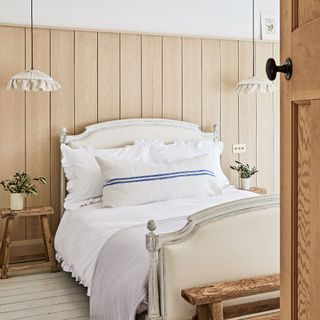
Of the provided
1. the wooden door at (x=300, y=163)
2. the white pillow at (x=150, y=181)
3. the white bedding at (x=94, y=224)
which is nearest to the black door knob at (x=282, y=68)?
the wooden door at (x=300, y=163)

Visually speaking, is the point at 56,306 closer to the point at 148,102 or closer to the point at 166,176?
the point at 166,176

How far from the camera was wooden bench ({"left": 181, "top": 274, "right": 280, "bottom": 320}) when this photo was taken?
2.18m

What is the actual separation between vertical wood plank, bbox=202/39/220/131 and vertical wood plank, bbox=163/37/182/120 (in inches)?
10.1

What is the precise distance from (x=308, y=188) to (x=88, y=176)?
2913mm

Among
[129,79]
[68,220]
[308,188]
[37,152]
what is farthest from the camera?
[129,79]

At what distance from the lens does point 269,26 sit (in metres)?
5.00

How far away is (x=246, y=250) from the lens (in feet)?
8.23

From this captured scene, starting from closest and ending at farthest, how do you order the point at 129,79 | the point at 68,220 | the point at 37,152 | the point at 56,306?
the point at 56,306, the point at 68,220, the point at 37,152, the point at 129,79

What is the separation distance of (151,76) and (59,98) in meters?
0.90

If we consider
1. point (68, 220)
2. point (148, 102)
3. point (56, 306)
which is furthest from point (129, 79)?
point (56, 306)

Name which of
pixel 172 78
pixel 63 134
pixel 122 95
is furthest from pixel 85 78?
pixel 172 78

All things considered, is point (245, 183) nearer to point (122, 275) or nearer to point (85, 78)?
point (85, 78)

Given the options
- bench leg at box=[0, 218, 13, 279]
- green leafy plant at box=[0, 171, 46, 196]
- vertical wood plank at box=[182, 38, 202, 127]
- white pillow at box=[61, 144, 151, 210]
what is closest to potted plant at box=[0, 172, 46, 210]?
green leafy plant at box=[0, 171, 46, 196]

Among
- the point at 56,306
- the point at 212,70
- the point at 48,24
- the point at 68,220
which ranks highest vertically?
the point at 48,24
